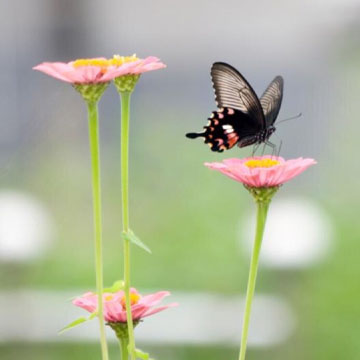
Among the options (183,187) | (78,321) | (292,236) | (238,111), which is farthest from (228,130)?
(183,187)

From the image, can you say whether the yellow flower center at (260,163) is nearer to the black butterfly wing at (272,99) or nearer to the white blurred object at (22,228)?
the black butterfly wing at (272,99)

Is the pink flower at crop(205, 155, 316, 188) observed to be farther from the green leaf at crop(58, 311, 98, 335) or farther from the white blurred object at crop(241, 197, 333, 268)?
the white blurred object at crop(241, 197, 333, 268)

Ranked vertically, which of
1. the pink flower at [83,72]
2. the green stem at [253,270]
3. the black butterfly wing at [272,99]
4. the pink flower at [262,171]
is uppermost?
the pink flower at [83,72]

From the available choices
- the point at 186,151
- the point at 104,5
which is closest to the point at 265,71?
the point at 186,151

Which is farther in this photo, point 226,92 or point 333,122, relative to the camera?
point 333,122

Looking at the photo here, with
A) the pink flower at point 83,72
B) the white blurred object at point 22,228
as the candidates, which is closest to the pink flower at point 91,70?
the pink flower at point 83,72

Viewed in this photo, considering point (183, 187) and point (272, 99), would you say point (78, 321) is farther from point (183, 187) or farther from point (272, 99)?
point (183, 187)

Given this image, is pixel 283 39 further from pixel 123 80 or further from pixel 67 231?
pixel 123 80
